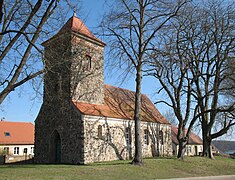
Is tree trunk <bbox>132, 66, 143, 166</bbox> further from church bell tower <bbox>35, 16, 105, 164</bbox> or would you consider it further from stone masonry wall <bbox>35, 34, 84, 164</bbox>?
stone masonry wall <bbox>35, 34, 84, 164</bbox>

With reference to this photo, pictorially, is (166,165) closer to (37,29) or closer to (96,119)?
(96,119)

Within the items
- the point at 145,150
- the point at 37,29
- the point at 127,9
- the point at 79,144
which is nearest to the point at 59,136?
the point at 79,144

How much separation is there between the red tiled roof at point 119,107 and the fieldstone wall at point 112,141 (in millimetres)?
659

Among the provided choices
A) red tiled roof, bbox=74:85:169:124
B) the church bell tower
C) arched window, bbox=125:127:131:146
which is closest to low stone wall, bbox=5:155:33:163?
the church bell tower

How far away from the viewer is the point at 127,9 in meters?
20.1

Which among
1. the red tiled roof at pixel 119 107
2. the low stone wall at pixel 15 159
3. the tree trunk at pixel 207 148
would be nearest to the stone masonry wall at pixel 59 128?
the red tiled roof at pixel 119 107

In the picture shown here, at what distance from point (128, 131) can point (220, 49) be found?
12452 millimetres

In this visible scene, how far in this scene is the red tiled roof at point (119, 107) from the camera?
24686 millimetres

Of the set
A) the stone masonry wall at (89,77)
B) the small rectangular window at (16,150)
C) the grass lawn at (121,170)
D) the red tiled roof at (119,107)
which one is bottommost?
the small rectangular window at (16,150)

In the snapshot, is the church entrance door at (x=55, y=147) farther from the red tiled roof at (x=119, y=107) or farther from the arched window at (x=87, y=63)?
the arched window at (x=87, y=63)

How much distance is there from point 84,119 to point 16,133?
26.1m

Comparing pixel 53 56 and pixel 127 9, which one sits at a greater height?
pixel 127 9

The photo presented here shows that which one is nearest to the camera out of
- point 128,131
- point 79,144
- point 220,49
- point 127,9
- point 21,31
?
point 21,31

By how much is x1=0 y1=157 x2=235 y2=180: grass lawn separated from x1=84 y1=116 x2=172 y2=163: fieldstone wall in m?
3.57
